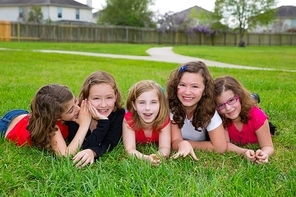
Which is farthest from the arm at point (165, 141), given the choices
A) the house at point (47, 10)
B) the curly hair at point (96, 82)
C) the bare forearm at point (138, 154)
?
the house at point (47, 10)

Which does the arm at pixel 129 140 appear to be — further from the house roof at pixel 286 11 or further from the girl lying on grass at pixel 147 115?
the house roof at pixel 286 11

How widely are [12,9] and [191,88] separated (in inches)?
1932

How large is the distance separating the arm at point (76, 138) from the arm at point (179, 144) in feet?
2.57

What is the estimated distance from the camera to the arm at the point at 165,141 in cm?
351

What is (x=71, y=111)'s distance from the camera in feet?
11.8

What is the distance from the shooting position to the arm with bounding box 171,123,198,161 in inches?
128

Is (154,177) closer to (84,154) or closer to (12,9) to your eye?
(84,154)

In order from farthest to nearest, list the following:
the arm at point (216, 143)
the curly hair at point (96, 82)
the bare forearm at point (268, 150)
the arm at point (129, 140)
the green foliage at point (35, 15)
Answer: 1. the green foliage at point (35, 15)
2. the curly hair at point (96, 82)
3. the arm at point (216, 143)
4. the bare forearm at point (268, 150)
5. the arm at point (129, 140)

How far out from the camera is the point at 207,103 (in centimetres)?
367

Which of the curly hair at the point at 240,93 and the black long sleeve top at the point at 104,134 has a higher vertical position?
the curly hair at the point at 240,93

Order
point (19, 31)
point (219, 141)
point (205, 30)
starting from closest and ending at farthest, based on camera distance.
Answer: point (219, 141) → point (19, 31) → point (205, 30)

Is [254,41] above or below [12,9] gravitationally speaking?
below

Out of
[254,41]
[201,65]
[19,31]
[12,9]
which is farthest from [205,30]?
[201,65]

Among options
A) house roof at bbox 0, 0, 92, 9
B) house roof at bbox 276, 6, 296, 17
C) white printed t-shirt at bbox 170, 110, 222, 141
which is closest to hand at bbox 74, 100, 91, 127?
white printed t-shirt at bbox 170, 110, 222, 141
